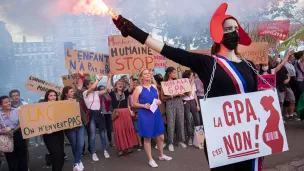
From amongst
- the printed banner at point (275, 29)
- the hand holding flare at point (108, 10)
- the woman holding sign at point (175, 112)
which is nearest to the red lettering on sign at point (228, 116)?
the hand holding flare at point (108, 10)

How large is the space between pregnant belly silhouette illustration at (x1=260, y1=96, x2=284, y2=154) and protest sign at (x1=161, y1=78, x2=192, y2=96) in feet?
14.0

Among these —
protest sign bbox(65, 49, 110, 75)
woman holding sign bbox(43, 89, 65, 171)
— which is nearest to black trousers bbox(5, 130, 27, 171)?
woman holding sign bbox(43, 89, 65, 171)

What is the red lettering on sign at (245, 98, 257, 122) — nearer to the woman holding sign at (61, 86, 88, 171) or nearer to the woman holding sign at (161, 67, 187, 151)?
the woman holding sign at (61, 86, 88, 171)

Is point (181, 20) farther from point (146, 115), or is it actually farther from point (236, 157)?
point (236, 157)

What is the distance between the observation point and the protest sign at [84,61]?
617 cm

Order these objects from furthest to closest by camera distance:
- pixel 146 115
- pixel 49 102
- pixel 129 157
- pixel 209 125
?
1. pixel 129 157
2. pixel 146 115
3. pixel 49 102
4. pixel 209 125

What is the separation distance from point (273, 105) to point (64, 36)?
12.3m

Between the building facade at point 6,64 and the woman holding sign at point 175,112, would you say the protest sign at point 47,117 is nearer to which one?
the woman holding sign at point 175,112

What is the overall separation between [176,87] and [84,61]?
2.19 metres

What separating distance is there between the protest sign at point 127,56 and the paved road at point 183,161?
1912mm

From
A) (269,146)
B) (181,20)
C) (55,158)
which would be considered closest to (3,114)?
(55,158)

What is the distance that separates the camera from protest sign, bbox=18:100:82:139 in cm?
459

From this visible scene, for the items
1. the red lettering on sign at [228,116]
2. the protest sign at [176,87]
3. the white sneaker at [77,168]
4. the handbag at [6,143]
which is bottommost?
the white sneaker at [77,168]

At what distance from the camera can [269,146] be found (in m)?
2.10
